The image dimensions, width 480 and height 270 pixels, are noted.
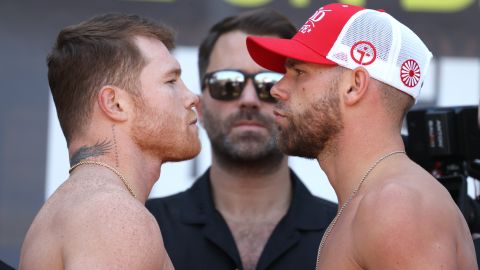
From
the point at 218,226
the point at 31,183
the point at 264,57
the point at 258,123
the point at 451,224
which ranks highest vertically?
the point at 264,57

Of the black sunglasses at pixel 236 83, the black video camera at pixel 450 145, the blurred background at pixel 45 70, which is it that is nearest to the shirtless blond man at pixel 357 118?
the black video camera at pixel 450 145

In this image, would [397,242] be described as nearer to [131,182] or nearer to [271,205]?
[131,182]

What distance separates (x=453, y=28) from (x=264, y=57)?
2378 millimetres

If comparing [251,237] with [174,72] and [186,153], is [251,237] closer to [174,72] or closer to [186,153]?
[186,153]

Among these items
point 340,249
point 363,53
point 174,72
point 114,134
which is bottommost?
point 340,249

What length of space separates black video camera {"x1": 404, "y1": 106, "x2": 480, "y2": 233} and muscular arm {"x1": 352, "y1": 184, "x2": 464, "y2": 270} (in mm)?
749

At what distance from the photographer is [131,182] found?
2619mm

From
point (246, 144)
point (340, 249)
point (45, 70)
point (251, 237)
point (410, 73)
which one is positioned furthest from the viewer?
point (45, 70)

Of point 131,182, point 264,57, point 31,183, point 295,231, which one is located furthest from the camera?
point 31,183

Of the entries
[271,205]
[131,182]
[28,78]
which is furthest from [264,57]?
[28,78]

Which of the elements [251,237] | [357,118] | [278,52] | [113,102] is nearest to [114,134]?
[113,102]

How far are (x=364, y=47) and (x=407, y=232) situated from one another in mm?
670

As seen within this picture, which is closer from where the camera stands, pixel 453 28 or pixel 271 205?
pixel 271 205

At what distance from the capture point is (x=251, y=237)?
355cm
